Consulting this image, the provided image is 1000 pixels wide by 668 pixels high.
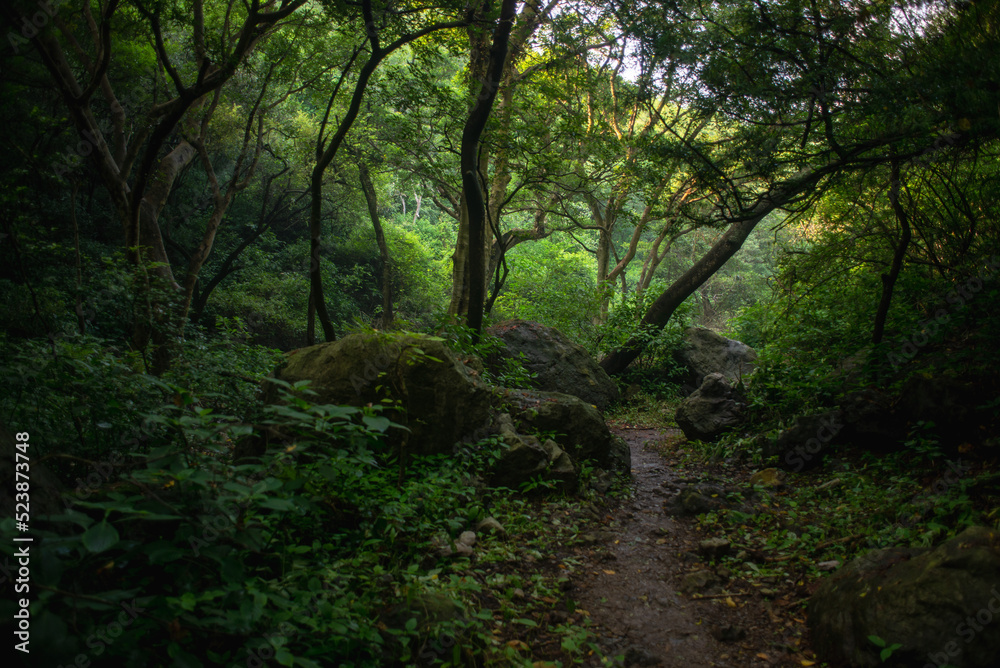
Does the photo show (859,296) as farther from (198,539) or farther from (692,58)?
(198,539)

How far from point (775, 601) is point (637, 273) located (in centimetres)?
3147

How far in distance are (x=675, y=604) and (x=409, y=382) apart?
271 centimetres

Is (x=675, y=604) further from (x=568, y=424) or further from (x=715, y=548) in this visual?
(x=568, y=424)

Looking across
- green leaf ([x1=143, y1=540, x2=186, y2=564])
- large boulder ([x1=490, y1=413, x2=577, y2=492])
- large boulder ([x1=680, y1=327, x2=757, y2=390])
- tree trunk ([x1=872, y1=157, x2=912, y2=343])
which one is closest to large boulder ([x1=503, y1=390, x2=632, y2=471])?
large boulder ([x1=490, y1=413, x2=577, y2=492])

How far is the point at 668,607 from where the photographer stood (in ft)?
12.1

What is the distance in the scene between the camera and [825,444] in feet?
19.7

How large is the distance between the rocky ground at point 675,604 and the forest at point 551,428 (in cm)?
3

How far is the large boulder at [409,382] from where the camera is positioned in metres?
4.43

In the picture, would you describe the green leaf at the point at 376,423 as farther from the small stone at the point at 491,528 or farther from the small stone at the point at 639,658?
the small stone at the point at 491,528

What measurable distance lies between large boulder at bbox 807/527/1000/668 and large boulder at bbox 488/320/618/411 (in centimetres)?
679

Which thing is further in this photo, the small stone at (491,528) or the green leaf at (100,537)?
the small stone at (491,528)

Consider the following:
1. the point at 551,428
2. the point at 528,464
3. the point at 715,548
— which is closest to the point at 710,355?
the point at 551,428

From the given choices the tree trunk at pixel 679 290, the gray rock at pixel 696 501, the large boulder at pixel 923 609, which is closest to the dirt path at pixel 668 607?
the gray rock at pixel 696 501

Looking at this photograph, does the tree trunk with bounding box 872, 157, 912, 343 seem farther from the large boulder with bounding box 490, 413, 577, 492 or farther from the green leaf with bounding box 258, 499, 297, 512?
the green leaf with bounding box 258, 499, 297, 512
